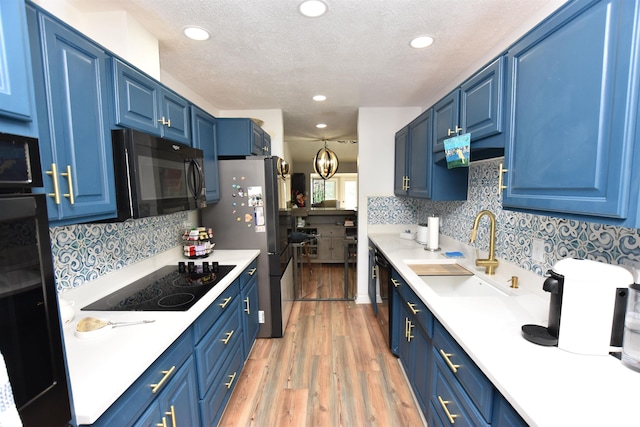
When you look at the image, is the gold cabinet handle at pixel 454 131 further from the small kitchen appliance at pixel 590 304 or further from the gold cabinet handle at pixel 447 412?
the gold cabinet handle at pixel 447 412

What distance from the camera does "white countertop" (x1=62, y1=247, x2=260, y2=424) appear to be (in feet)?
2.63

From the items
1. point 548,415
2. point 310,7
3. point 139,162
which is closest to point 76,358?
point 139,162

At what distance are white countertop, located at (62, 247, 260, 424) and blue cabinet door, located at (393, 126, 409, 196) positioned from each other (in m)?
2.14

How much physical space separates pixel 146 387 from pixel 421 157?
243 centimetres

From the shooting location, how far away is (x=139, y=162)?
136 cm

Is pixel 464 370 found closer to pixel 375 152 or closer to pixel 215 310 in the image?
pixel 215 310

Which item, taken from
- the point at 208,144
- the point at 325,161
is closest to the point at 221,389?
the point at 208,144

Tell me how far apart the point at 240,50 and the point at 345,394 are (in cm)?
256

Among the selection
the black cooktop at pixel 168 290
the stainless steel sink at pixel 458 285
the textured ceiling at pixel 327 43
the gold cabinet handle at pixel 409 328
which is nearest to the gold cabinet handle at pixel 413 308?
the gold cabinet handle at pixel 409 328

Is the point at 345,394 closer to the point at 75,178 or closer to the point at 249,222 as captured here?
the point at 249,222

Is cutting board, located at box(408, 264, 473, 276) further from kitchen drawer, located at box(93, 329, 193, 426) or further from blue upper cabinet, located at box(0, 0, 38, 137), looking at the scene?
blue upper cabinet, located at box(0, 0, 38, 137)

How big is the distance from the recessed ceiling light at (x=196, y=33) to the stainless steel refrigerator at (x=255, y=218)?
1.01m

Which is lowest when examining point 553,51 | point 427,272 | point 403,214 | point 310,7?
point 427,272

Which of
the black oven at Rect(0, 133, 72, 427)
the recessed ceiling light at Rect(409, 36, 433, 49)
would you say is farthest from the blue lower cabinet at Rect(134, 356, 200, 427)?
the recessed ceiling light at Rect(409, 36, 433, 49)
